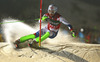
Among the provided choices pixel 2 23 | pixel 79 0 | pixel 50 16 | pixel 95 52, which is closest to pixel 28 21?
pixel 2 23

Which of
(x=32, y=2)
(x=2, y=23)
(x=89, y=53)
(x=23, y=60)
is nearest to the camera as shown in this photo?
(x=23, y=60)

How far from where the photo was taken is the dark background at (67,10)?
3641 millimetres

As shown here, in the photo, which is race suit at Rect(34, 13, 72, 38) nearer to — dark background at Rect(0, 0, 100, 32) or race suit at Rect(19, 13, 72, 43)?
race suit at Rect(19, 13, 72, 43)

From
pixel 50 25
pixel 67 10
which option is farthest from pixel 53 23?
pixel 67 10

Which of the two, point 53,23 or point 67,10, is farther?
point 67,10

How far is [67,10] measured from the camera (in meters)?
3.70

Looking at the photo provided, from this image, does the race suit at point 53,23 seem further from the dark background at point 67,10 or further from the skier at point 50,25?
the dark background at point 67,10

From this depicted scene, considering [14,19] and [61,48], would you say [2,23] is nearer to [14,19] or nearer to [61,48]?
[14,19]

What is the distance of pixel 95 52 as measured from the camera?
269 cm

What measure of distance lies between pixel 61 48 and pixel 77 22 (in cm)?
130

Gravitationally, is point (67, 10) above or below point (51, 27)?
above

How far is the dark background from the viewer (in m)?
3.64

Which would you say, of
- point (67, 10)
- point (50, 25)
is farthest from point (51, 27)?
point (67, 10)

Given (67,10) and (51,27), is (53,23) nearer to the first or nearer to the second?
(51,27)
